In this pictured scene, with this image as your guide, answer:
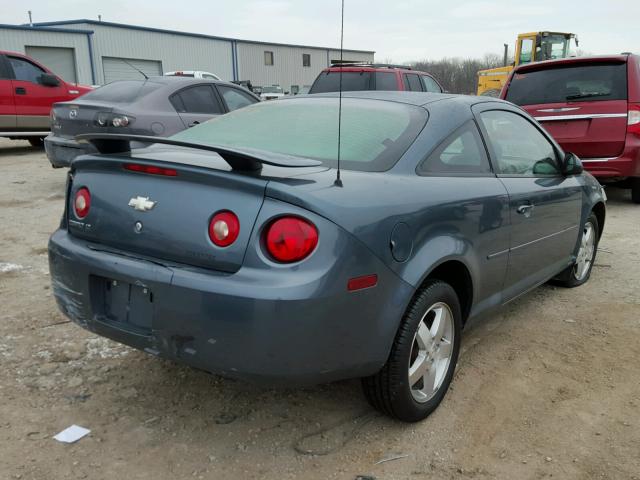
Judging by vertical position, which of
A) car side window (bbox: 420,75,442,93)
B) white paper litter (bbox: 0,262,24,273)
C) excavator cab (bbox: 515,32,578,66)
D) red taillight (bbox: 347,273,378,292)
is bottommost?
white paper litter (bbox: 0,262,24,273)

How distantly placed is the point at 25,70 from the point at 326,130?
10.3 meters

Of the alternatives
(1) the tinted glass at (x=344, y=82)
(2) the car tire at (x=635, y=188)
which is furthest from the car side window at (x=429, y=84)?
(2) the car tire at (x=635, y=188)

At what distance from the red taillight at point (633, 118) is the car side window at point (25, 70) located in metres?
10.2

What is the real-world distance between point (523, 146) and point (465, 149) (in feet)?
2.77

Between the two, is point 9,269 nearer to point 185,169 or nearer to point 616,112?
point 185,169

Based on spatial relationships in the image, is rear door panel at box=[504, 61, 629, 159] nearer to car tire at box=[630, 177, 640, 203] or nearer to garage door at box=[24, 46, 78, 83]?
car tire at box=[630, 177, 640, 203]

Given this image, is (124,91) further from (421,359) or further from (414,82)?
(421,359)

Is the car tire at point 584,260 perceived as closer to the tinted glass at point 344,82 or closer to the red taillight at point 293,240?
the red taillight at point 293,240

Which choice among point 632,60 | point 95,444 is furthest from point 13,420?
point 632,60

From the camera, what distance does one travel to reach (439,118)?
286 centimetres

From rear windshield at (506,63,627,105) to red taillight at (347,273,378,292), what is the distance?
5.68m

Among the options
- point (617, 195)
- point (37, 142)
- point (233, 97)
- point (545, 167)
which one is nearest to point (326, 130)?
point (545, 167)

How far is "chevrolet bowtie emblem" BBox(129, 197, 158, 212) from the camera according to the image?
2287 mm

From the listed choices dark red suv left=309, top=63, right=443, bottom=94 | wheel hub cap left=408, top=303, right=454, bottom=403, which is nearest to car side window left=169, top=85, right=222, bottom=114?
dark red suv left=309, top=63, right=443, bottom=94
